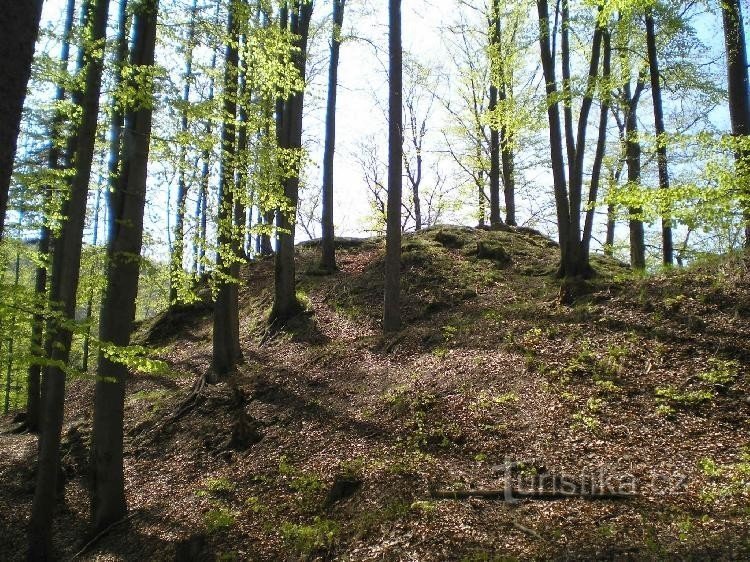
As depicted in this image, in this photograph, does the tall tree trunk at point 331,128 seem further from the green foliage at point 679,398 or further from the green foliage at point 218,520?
the green foliage at point 679,398

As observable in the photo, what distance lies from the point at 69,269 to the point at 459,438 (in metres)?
6.05

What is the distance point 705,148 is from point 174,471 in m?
10.7

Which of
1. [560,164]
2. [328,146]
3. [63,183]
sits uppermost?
[328,146]

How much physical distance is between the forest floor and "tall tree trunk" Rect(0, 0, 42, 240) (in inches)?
152

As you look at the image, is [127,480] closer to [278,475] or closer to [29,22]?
[278,475]

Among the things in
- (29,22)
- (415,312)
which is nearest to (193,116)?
(29,22)

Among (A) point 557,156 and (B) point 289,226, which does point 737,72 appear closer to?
(A) point 557,156

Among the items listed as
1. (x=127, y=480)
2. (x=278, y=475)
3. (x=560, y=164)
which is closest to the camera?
(x=278, y=475)

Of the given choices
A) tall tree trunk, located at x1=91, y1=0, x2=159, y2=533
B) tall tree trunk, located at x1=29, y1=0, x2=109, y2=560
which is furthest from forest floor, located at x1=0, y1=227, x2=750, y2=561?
tall tree trunk, located at x1=91, y1=0, x2=159, y2=533

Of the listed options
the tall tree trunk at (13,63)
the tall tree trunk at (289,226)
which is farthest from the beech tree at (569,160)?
the tall tree trunk at (13,63)

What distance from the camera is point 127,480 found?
30.7 ft

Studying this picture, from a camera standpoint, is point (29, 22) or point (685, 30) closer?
point (29, 22)

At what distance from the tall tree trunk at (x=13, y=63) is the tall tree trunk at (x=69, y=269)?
196 inches

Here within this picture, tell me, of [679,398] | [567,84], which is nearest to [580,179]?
[567,84]
